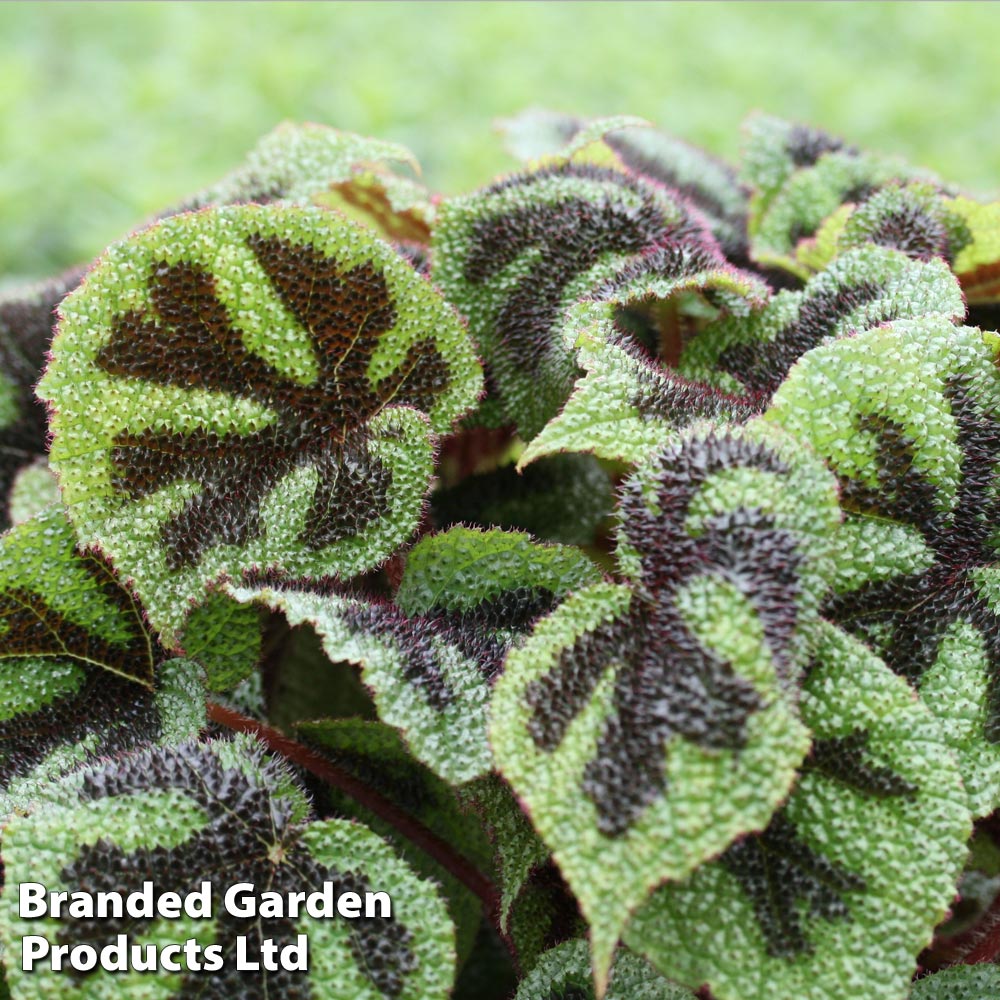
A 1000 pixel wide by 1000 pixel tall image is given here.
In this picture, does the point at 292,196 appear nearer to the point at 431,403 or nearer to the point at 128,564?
the point at 431,403

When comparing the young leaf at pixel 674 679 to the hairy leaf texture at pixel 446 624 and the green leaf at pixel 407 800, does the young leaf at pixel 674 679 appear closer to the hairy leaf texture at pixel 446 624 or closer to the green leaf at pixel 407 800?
the hairy leaf texture at pixel 446 624

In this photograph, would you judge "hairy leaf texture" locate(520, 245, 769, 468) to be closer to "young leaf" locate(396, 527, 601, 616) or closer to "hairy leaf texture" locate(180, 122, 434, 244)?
"young leaf" locate(396, 527, 601, 616)

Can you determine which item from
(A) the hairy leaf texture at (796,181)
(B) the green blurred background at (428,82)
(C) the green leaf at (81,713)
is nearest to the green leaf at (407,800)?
(C) the green leaf at (81,713)

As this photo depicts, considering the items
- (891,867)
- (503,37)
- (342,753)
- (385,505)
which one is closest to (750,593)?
(891,867)

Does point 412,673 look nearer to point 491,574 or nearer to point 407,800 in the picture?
point 491,574

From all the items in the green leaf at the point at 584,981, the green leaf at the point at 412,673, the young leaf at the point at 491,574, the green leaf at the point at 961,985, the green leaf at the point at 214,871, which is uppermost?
the young leaf at the point at 491,574
